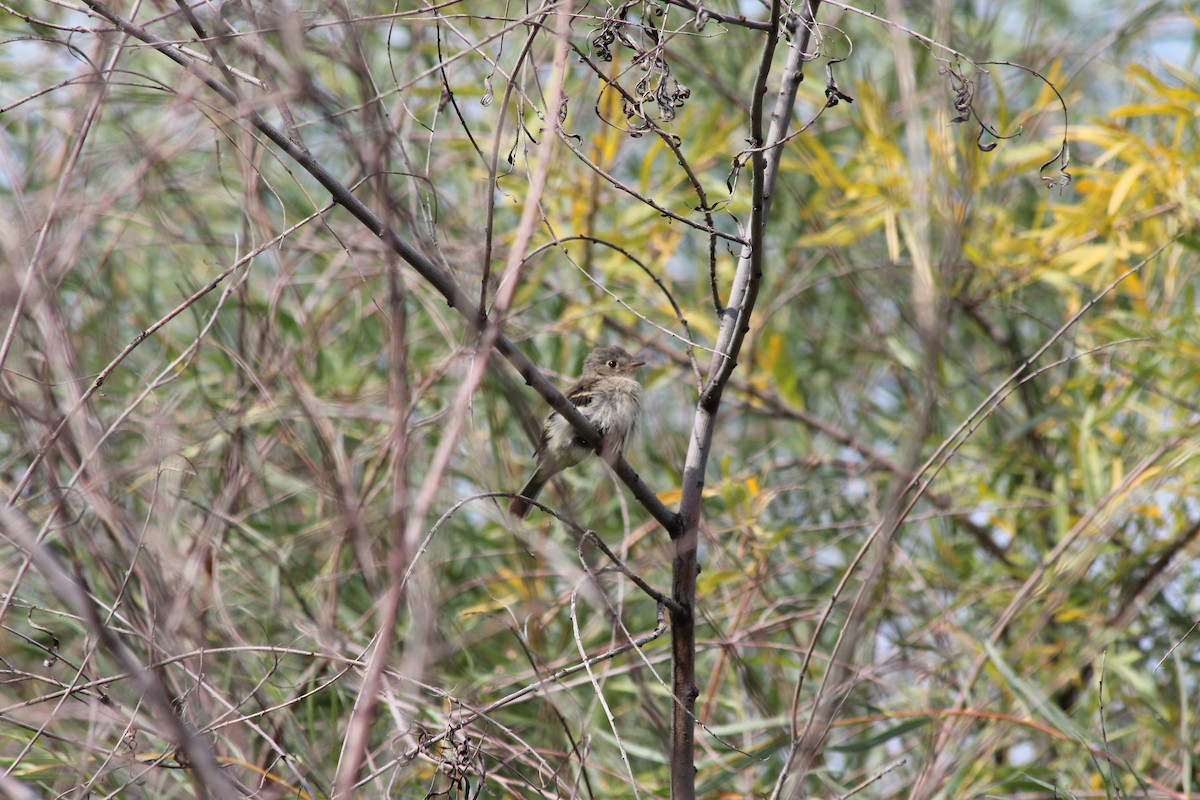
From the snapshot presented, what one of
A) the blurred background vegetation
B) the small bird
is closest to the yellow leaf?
the blurred background vegetation

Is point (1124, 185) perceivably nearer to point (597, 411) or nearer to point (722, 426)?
point (597, 411)

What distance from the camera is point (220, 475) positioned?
4262 mm

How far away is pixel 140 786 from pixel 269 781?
76 centimetres

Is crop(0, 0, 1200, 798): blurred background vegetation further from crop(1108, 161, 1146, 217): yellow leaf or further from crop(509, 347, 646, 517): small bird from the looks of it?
crop(509, 347, 646, 517): small bird

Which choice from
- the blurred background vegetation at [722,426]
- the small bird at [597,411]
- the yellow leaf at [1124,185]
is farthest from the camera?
the small bird at [597,411]

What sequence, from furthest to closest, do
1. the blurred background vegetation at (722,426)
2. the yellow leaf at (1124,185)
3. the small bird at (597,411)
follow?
the small bird at (597,411), the yellow leaf at (1124,185), the blurred background vegetation at (722,426)

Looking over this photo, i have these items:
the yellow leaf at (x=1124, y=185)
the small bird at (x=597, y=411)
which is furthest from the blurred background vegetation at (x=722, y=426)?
the small bird at (x=597, y=411)

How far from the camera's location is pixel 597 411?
458 cm

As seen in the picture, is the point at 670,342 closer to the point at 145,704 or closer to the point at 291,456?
the point at 291,456

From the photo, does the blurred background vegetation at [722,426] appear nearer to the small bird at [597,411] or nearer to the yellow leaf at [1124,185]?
the yellow leaf at [1124,185]

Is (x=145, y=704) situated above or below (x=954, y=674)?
below

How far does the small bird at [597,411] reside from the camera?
14.7 ft

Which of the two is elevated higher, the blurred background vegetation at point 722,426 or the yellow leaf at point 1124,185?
the yellow leaf at point 1124,185

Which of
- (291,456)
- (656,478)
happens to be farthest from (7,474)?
(656,478)
